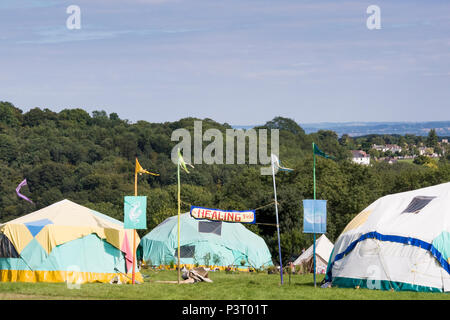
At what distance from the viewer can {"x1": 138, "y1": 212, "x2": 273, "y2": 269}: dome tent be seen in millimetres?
47844

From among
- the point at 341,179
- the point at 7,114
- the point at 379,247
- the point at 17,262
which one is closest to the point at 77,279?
the point at 17,262

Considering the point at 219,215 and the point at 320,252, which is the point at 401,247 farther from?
the point at 320,252

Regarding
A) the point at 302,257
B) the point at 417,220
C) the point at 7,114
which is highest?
the point at 7,114

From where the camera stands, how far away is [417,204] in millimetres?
29953

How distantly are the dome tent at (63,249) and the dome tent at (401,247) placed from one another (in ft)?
29.5

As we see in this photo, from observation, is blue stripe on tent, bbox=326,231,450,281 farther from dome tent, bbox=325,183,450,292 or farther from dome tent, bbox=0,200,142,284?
dome tent, bbox=0,200,142,284

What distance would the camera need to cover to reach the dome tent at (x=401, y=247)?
27.0 m

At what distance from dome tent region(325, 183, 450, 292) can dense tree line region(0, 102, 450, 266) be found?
74.9ft

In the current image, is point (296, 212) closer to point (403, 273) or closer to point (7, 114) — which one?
point (403, 273)

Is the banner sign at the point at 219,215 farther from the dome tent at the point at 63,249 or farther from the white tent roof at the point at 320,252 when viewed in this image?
the white tent roof at the point at 320,252

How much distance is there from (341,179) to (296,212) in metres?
19.3

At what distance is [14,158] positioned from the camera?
477 ft

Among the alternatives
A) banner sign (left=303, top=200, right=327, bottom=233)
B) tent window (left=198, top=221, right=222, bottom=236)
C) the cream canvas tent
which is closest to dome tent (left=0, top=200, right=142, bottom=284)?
banner sign (left=303, top=200, right=327, bottom=233)
